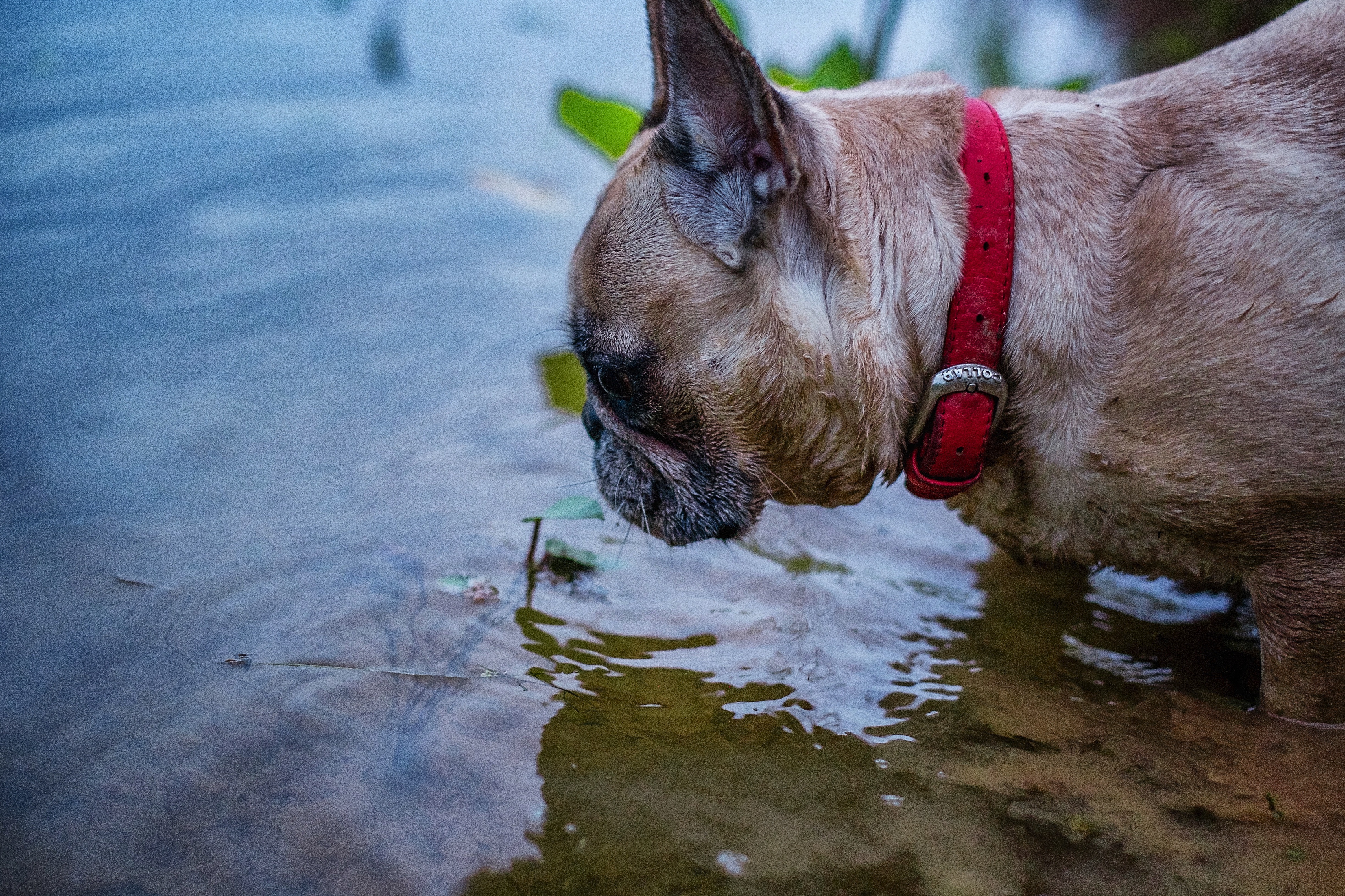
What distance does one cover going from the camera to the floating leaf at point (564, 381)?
438cm

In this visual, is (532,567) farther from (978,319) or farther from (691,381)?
(978,319)

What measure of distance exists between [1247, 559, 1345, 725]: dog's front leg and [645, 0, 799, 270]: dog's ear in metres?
1.73

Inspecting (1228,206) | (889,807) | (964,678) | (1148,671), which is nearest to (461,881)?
(889,807)

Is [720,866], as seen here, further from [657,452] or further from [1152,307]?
[1152,307]

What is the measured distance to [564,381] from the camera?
4578 mm

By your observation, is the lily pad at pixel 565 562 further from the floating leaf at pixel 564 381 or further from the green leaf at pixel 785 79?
the green leaf at pixel 785 79

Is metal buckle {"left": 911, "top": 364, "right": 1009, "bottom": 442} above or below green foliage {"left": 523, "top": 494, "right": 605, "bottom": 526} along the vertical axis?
above

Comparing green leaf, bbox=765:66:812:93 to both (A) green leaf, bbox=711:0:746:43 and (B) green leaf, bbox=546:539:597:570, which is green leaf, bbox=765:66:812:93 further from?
(B) green leaf, bbox=546:539:597:570

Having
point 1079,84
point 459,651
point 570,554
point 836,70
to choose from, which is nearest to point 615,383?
point 570,554

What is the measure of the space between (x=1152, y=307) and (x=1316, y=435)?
0.51 meters

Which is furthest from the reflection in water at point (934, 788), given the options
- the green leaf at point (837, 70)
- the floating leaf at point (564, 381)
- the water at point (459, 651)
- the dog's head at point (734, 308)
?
the green leaf at point (837, 70)

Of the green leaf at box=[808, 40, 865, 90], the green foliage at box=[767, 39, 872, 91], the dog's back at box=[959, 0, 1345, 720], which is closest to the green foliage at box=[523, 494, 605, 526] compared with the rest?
the dog's back at box=[959, 0, 1345, 720]

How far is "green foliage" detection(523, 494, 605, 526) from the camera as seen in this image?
9.96ft

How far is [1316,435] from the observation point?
2.48 metres
